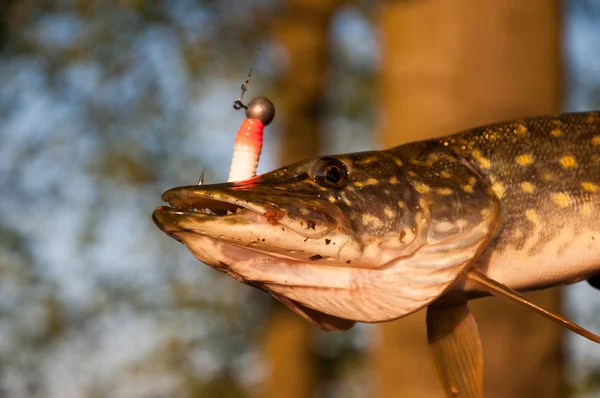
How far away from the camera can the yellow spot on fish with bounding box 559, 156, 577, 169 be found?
112 centimetres

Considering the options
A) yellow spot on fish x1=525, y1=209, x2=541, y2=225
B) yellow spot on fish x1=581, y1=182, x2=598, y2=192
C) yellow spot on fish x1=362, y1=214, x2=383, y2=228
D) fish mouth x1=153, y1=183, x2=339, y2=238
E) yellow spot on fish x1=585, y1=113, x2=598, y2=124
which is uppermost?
yellow spot on fish x1=585, y1=113, x2=598, y2=124

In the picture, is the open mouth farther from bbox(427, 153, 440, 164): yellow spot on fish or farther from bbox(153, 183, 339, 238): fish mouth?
bbox(427, 153, 440, 164): yellow spot on fish

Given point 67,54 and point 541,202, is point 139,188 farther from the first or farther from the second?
point 541,202

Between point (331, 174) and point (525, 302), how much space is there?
1.09 feet

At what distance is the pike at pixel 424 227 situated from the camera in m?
0.90

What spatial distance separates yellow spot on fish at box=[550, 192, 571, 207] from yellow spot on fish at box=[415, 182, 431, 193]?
21cm

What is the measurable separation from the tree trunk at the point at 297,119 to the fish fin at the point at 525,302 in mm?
4879

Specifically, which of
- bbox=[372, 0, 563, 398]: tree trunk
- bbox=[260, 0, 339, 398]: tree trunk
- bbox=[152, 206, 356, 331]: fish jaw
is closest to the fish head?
bbox=[152, 206, 356, 331]: fish jaw

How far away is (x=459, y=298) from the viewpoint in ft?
3.58

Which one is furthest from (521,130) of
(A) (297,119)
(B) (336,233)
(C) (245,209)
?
(A) (297,119)

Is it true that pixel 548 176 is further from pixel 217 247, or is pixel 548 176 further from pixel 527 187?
pixel 217 247

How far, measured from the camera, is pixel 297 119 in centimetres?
604

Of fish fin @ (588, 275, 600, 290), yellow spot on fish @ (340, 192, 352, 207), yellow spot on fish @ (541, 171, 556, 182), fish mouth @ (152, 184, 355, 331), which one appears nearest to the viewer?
fish mouth @ (152, 184, 355, 331)

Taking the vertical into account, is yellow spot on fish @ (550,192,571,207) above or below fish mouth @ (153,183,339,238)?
above
